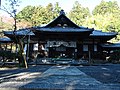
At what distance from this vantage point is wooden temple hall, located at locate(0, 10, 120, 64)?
107ft

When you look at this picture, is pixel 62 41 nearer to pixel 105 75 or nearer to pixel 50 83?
pixel 105 75

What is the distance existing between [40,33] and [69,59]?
499cm

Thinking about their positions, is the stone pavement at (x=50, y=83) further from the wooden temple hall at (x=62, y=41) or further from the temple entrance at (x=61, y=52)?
the temple entrance at (x=61, y=52)

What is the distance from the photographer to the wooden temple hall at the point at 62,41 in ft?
107

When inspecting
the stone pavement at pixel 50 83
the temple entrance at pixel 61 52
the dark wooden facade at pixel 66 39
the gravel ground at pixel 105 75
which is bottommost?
the gravel ground at pixel 105 75

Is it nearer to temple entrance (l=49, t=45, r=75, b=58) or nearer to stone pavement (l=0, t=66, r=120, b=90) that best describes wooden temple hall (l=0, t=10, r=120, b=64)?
temple entrance (l=49, t=45, r=75, b=58)

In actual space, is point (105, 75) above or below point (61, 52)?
below

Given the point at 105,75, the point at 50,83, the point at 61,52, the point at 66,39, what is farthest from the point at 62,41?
the point at 50,83

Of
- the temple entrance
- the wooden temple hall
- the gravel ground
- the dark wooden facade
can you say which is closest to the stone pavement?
the gravel ground

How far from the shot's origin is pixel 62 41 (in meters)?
33.0

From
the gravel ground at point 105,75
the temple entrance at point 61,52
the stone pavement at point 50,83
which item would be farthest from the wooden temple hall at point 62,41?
the stone pavement at point 50,83

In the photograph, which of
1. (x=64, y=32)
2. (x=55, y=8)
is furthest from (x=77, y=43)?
(x=55, y=8)

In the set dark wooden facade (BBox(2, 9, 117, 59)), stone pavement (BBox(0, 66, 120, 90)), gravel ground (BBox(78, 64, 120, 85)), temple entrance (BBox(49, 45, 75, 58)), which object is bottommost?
gravel ground (BBox(78, 64, 120, 85))

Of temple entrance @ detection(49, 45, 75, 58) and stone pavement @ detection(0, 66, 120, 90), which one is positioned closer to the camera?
stone pavement @ detection(0, 66, 120, 90)
